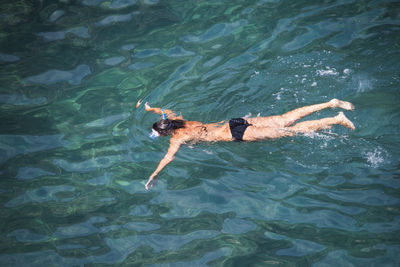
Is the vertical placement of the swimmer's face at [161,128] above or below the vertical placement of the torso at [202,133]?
above

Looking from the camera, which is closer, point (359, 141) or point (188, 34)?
point (359, 141)

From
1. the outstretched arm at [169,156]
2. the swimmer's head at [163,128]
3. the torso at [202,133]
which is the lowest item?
the outstretched arm at [169,156]

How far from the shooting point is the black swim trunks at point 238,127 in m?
6.88

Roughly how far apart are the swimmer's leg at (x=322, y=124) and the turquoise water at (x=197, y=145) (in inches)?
13.6

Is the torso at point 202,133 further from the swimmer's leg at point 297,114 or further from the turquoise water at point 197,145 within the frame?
the swimmer's leg at point 297,114

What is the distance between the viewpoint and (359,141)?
22.2 feet

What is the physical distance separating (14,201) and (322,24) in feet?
29.6

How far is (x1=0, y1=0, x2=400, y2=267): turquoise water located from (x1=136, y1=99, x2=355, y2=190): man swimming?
1.05ft

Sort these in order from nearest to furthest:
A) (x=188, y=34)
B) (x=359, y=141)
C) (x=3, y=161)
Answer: (x=359, y=141) < (x=3, y=161) < (x=188, y=34)

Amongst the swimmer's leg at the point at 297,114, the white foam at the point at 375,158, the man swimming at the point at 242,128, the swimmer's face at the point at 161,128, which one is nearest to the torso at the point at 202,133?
the man swimming at the point at 242,128

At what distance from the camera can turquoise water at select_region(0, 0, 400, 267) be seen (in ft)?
19.9

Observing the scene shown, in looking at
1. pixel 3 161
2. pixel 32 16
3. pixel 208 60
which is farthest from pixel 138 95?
pixel 32 16

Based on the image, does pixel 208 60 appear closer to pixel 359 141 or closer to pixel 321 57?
pixel 321 57

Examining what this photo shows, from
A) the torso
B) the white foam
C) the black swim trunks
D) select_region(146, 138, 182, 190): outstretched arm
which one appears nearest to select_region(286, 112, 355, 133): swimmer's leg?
the white foam
